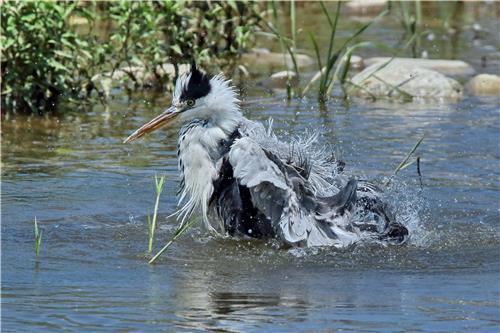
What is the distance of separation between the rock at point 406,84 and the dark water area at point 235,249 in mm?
831

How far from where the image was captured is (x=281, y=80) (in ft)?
38.0

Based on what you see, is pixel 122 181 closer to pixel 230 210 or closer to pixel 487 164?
A: pixel 230 210

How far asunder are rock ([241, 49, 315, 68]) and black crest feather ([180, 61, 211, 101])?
5.54 meters

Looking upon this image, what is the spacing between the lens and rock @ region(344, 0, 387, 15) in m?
15.6

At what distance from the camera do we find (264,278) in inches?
228

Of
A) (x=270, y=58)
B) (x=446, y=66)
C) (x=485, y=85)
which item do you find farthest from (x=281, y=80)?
(x=485, y=85)

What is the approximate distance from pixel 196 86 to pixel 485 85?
520 cm

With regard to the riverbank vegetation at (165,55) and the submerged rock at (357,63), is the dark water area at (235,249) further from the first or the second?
the submerged rock at (357,63)

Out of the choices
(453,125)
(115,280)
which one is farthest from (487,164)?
(115,280)

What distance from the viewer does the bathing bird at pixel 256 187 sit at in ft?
21.1

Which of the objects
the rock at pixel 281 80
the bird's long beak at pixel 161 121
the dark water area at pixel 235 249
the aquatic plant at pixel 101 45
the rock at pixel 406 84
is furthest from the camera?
the rock at pixel 281 80

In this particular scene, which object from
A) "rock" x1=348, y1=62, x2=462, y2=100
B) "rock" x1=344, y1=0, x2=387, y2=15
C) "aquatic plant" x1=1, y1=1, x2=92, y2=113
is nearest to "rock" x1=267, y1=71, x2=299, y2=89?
"rock" x1=348, y1=62, x2=462, y2=100

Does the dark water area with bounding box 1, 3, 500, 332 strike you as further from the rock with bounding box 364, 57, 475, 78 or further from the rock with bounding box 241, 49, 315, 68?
the rock with bounding box 241, 49, 315, 68

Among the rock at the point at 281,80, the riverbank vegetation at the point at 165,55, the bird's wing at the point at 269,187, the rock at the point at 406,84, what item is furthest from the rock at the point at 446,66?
→ the bird's wing at the point at 269,187
